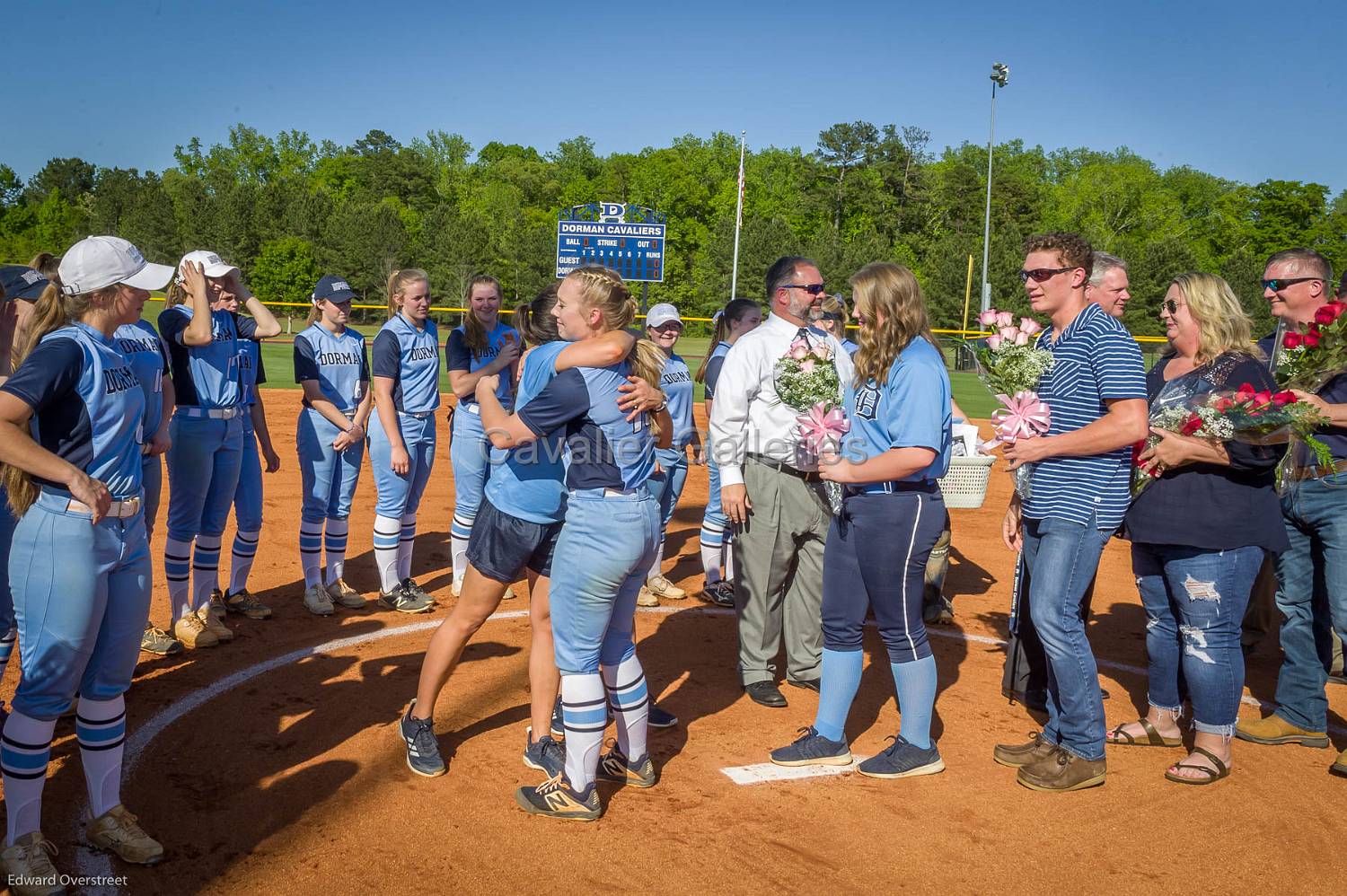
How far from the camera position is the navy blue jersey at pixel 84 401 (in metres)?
3.32

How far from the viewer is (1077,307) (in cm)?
450

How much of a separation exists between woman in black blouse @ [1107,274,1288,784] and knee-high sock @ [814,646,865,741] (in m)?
1.52

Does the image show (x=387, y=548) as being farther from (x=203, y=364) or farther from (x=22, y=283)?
(x=22, y=283)

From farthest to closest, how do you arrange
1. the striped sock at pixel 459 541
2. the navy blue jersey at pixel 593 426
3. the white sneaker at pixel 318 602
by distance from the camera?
the striped sock at pixel 459 541 → the white sneaker at pixel 318 602 → the navy blue jersey at pixel 593 426

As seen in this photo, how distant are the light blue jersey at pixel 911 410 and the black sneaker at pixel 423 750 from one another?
2.29 metres

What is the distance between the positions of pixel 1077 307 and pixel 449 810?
353 centimetres

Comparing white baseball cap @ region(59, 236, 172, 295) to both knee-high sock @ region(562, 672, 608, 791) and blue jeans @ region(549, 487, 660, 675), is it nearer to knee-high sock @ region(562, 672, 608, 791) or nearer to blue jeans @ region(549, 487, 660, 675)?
blue jeans @ region(549, 487, 660, 675)

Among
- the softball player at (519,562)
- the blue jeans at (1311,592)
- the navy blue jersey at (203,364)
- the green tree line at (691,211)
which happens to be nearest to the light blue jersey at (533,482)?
the softball player at (519,562)

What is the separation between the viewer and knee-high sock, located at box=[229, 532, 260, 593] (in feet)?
21.6

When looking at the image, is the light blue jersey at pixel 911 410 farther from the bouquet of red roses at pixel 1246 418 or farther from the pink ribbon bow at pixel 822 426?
the bouquet of red roses at pixel 1246 418

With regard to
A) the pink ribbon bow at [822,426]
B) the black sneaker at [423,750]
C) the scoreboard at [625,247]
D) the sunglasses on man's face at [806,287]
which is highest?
the scoreboard at [625,247]

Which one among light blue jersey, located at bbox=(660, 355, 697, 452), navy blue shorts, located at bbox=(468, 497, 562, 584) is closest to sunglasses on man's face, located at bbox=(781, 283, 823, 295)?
light blue jersey, located at bbox=(660, 355, 697, 452)

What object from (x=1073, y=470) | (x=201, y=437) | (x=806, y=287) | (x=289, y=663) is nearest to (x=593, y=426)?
(x=806, y=287)

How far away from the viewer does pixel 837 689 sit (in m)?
4.62
